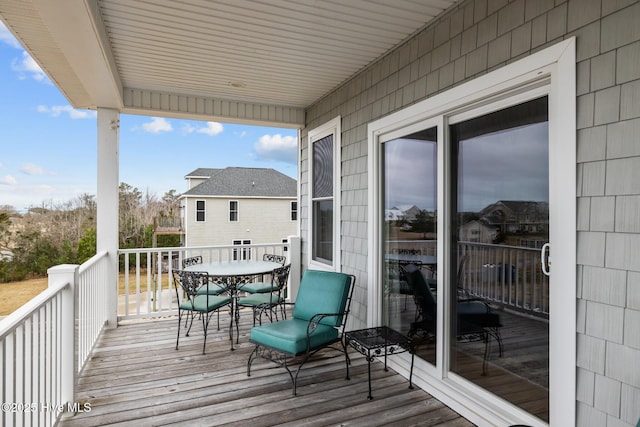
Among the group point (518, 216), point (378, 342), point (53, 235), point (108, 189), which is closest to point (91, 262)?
point (108, 189)

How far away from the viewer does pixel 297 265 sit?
19.3 feet

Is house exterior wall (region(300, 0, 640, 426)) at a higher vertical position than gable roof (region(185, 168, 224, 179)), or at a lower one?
lower

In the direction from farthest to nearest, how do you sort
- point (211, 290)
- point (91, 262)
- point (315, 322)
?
point (211, 290) < point (91, 262) < point (315, 322)

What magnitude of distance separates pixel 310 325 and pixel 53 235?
11.8 meters

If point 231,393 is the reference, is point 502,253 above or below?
above

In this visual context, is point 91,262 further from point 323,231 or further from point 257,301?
point 323,231

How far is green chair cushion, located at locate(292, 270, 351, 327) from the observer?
3.56 metres

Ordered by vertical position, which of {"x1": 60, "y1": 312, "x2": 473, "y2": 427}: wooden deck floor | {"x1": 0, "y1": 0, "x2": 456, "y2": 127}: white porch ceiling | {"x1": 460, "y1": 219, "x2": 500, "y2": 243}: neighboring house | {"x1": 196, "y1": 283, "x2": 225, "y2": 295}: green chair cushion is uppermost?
{"x1": 0, "y1": 0, "x2": 456, "y2": 127}: white porch ceiling

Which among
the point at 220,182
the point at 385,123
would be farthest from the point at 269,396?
the point at 220,182

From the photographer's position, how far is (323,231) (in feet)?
17.1

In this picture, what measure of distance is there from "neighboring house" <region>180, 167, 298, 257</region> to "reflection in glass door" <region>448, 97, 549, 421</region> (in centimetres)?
1807

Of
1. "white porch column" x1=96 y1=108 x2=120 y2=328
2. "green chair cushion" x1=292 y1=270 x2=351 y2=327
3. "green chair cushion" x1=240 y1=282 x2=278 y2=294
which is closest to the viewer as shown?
"green chair cushion" x1=292 y1=270 x2=351 y2=327

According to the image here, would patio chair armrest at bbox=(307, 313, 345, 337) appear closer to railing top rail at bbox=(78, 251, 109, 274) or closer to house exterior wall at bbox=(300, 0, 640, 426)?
house exterior wall at bbox=(300, 0, 640, 426)

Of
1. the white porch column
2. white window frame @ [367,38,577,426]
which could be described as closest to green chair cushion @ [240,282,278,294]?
the white porch column
